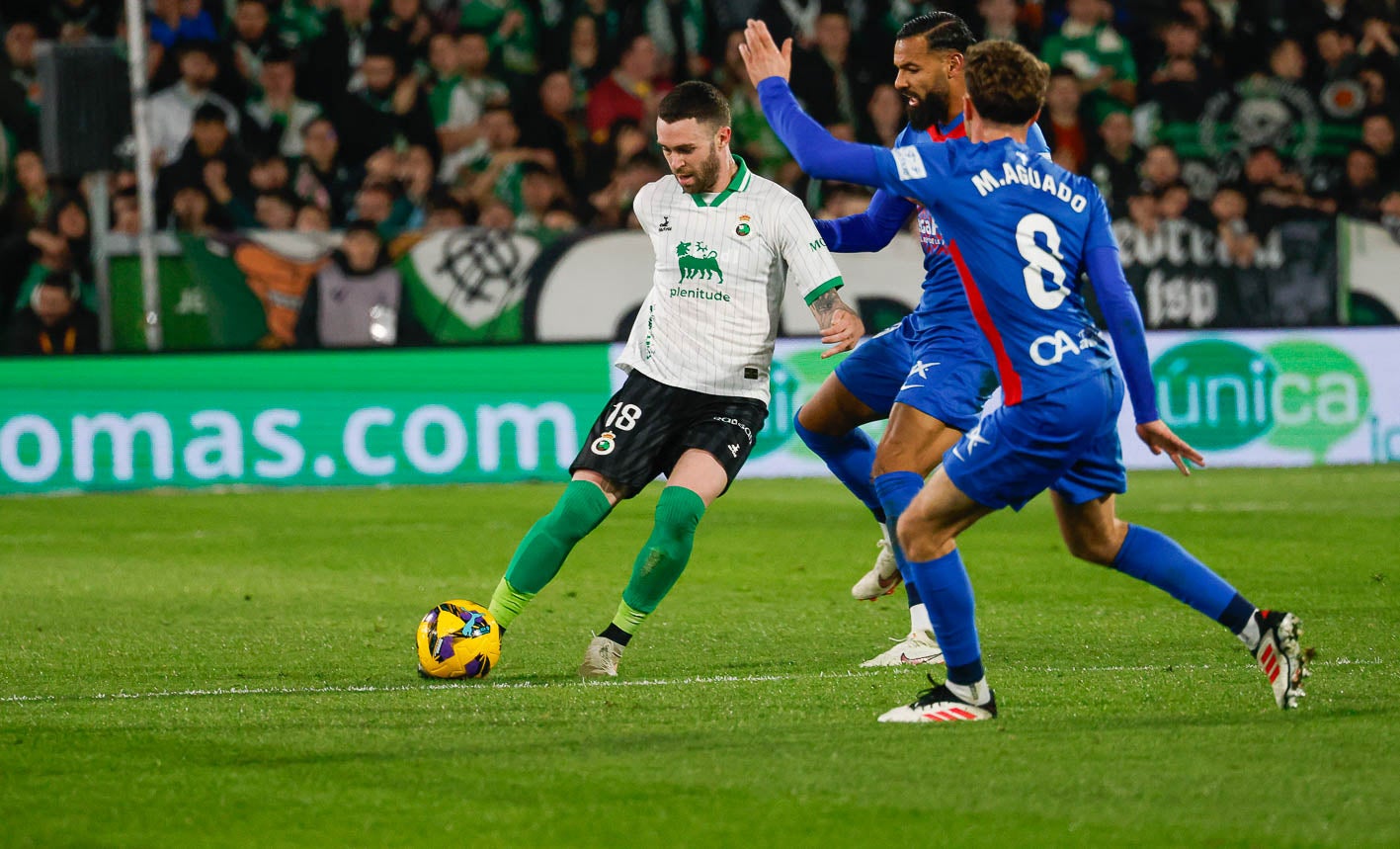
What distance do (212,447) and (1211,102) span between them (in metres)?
9.01

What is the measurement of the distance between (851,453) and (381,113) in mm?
9506

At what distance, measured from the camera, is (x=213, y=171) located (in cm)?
1506

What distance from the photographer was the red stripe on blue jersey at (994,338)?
5.25 metres

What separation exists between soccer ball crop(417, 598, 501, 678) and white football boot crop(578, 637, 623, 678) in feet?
0.98

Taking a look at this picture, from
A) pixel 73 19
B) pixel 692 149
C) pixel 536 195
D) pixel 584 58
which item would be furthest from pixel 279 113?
pixel 692 149

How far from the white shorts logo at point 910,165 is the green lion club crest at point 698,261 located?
4.64 ft

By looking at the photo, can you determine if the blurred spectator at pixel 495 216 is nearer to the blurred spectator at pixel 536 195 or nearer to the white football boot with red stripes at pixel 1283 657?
the blurred spectator at pixel 536 195

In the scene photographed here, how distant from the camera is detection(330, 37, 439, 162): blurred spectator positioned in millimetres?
15781

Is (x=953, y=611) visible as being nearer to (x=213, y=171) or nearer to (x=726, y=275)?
(x=726, y=275)

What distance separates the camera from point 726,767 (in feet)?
15.6

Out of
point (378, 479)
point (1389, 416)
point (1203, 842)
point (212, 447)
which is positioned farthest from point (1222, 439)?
point (1203, 842)

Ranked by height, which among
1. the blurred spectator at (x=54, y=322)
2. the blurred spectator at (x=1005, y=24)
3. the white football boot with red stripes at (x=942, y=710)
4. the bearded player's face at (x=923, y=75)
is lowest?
the white football boot with red stripes at (x=942, y=710)

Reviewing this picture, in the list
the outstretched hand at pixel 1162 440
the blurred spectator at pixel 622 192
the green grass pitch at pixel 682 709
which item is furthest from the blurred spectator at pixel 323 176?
the outstretched hand at pixel 1162 440

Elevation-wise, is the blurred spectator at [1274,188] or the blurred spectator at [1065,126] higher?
the blurred spectator at [1065,126]
